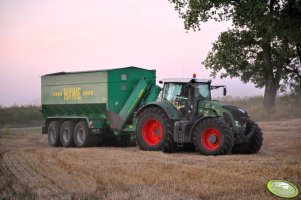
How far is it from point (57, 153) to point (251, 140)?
623 centimetres

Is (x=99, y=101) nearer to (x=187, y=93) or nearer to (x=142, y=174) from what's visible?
(x=187, y=93)

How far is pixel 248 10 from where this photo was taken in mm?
33688

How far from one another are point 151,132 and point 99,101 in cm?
339

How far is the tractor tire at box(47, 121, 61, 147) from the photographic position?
2322 cm

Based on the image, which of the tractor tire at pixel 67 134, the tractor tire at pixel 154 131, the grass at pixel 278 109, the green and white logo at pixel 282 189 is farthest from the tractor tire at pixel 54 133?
the green and white logo at pixel 282 189

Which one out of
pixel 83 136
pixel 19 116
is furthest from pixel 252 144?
pixel 19 116

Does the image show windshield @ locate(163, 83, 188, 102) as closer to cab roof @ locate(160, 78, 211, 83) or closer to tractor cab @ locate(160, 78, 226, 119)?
tractor cab @ locate(160, 78, 226, 119)

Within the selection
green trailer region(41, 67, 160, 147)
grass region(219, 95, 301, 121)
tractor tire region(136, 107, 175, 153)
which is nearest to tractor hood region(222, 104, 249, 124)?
tractor tire region(136, 107, 175, 153)

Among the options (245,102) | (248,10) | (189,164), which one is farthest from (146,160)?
(245,102)

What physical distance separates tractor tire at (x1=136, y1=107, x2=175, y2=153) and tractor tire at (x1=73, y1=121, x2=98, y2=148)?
11.3 feet

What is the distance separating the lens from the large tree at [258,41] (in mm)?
33375

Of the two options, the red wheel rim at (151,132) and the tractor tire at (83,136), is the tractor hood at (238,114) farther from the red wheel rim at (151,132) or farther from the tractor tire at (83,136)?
the tractor tire at (83,136)

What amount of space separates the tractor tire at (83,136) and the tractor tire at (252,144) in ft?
20.5

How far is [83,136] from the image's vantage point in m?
21.8
